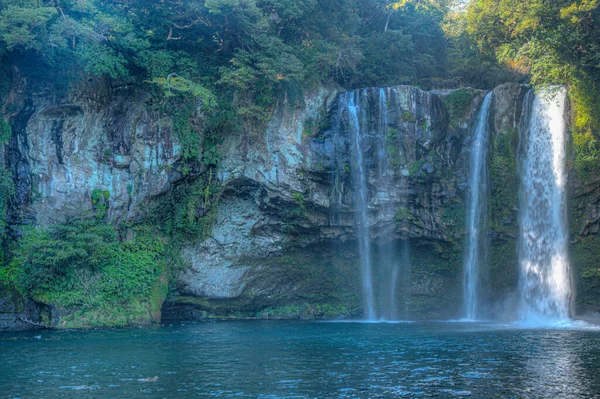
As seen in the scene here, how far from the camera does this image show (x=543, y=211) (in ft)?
66.0

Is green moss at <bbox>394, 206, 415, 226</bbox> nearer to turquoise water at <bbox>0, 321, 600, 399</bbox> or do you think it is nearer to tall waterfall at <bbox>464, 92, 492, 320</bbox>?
tall waterfall at <bbox>464, 92, 492, 320</bbox>

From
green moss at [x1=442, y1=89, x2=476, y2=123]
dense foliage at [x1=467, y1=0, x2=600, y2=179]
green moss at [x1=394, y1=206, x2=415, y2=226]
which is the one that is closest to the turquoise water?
green moss at [x1=394, y1=206, x2=415, y2=226]

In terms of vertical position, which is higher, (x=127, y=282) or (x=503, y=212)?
(x=503, y=212)

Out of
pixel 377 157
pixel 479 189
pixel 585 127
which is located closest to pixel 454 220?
pixel 479 189

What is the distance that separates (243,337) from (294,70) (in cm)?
1016

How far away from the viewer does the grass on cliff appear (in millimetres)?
17469

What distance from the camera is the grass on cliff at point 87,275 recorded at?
17469 mm

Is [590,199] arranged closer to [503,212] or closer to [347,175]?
[503,212]

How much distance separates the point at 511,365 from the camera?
34.4ft

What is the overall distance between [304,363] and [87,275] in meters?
10.0

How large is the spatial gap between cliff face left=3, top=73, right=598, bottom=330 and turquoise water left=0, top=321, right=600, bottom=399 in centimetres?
494

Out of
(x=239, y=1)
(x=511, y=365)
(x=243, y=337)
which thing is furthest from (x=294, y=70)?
(x=511, y=365)

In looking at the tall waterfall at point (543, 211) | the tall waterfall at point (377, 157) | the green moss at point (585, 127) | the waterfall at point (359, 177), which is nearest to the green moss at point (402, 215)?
the tall waterfall at point (377, 157)

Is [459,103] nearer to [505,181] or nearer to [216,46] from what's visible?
[505,181]
